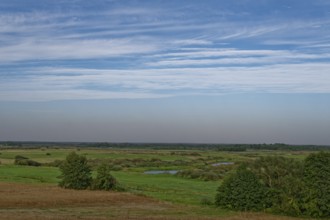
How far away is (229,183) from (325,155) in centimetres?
799

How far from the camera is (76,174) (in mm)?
49656

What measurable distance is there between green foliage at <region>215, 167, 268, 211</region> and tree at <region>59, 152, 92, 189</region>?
62.7 feet

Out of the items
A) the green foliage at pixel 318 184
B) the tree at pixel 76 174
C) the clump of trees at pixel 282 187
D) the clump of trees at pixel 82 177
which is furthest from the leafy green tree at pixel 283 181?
the tree at pixel 76 174

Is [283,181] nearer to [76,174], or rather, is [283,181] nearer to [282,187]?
[282,187]

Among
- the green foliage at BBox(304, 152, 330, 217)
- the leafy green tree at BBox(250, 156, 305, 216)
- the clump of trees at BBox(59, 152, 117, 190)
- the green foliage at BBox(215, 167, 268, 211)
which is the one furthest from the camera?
the clump of trees at BBox(59, 152, 117, 190)

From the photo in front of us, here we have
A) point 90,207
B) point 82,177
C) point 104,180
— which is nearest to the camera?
point 90,207

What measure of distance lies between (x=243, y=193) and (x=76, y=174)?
864 inches

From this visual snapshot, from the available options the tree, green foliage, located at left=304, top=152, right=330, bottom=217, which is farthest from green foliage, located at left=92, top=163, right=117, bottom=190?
green foliage, located at left=304, top=152, right=330, bottom=217

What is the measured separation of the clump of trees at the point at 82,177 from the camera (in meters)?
48.0

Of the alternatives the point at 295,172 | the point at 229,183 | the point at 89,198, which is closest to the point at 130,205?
the point at 89,198

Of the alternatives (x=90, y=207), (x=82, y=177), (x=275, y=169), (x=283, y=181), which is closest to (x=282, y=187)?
(x=283, y=181)

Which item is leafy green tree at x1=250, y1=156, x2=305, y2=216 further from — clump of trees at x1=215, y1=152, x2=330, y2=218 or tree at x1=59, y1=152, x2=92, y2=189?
tree at x1=59, y1=152, x2=92, y2=189

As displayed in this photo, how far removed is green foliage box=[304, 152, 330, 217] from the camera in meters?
31.6

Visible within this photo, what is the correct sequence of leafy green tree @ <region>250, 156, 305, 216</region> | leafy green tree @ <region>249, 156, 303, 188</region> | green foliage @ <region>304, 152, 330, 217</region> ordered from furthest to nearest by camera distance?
1. leafy green tree @ <region>249, 156, 303, 188</region>
2. leafy green tree @ <region>250, 156, 305, 216</region>
3. green foliage @ <region>304, 152, 330, 217</region>
